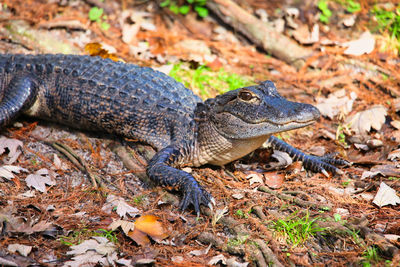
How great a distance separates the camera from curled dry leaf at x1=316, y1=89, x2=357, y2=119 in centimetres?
551

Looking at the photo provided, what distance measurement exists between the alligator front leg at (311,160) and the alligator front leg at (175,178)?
1317 millimetres

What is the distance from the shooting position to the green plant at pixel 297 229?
3.08m

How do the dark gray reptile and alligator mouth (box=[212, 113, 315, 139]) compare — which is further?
the dark gray reptile

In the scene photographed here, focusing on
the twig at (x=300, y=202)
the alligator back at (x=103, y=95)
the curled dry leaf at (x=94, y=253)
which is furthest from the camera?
the alligator back at (x=103, y=95)

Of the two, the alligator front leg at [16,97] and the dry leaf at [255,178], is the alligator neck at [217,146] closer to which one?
the dry leaf at [255,178]

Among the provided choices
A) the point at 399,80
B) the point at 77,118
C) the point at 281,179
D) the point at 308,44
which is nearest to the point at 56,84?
the point at 77,118

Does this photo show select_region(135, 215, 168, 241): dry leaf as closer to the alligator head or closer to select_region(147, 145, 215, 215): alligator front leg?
select_region(147, 145, 215, 215): alligator front leg

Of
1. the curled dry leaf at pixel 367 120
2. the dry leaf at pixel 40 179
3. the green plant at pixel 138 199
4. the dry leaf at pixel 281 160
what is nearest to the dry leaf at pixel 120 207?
the green plant at pixel 138 199

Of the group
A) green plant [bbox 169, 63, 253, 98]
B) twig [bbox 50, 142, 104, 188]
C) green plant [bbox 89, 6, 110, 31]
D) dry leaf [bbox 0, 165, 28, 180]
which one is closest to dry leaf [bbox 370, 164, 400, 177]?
green plant [bbox 169, 63, 253, 98]

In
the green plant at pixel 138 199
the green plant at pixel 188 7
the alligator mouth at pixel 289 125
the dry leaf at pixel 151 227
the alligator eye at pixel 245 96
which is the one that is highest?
the green plant at pixel 188 7

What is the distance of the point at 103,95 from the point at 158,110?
A: 0.73m

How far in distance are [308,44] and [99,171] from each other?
464 cm

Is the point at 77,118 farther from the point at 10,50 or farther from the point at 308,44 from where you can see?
the point at 308,44

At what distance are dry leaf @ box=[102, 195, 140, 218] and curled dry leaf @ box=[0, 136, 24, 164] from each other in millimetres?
1289
